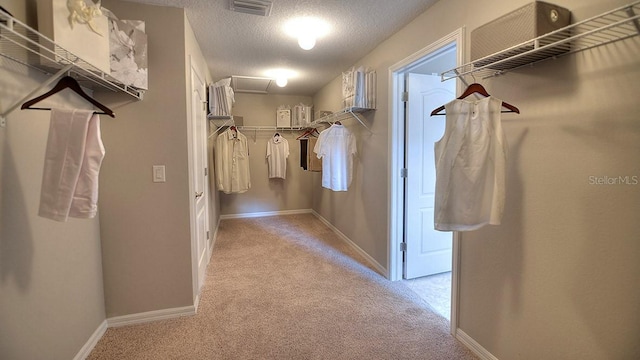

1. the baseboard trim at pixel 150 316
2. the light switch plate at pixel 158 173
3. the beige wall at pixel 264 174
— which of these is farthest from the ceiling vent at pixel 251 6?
the beige wall at pixel 264 174

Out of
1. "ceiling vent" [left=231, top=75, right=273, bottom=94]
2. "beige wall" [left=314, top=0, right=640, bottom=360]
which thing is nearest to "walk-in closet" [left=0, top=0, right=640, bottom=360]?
"beige wall" [left=314, top=0, right=640, bottom=360]

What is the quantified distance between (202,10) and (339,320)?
2.62 m

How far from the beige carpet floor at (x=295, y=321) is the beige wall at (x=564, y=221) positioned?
461mm

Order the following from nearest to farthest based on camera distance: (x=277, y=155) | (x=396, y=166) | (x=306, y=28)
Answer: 1. (x=306, y=28)
2. (x=396, y=166)
3. (x=277, y=155)

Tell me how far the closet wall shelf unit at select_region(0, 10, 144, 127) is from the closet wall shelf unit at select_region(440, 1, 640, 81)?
1.89 metres

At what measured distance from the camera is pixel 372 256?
3.34 metres

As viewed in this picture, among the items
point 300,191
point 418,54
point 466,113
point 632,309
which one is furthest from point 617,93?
point 300,191

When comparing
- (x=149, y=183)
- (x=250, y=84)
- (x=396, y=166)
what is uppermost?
(x=250, y=84)

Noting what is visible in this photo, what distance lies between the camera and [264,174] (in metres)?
5.69
